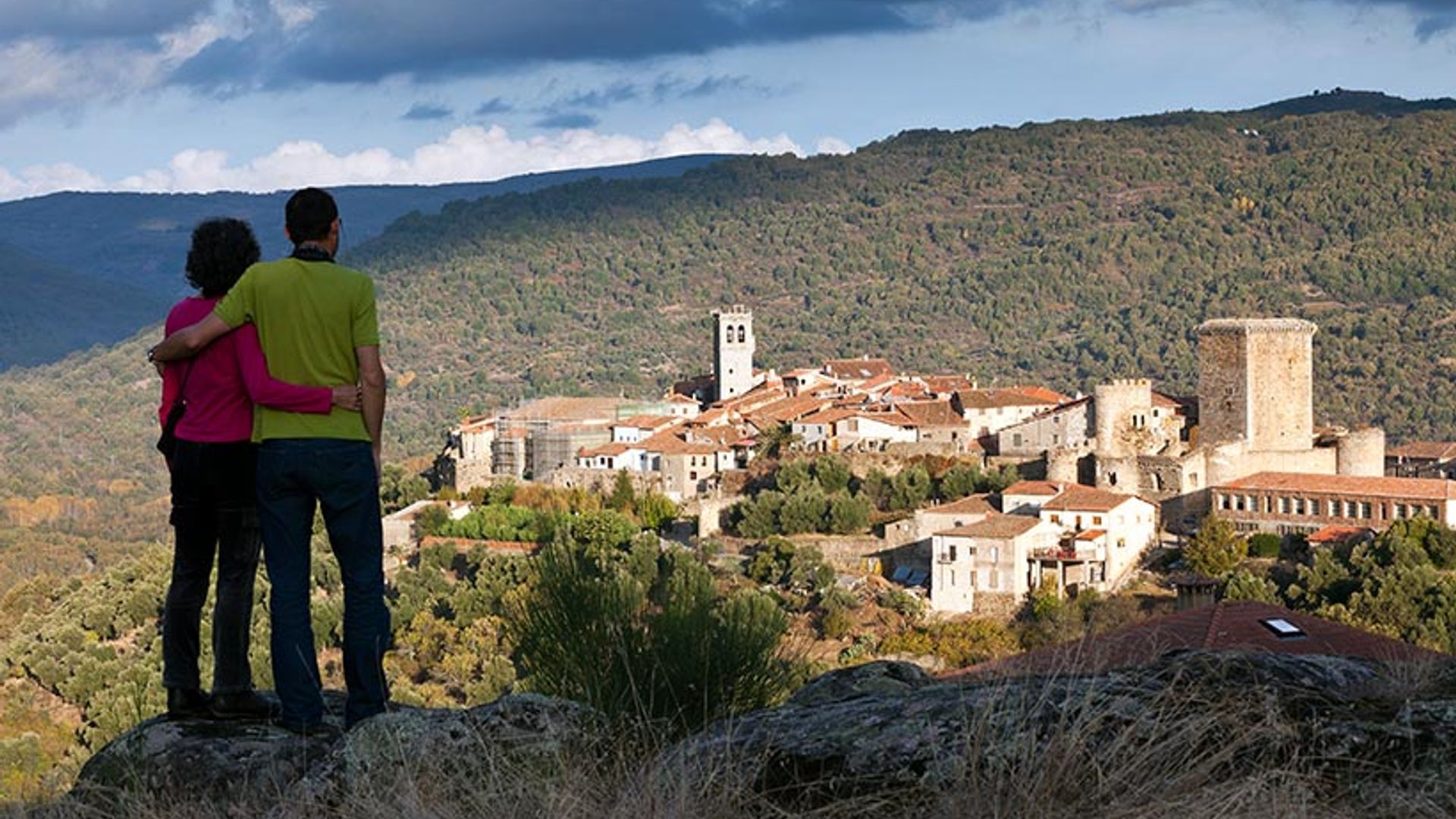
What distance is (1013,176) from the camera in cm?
11650

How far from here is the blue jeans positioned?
4.73 meters

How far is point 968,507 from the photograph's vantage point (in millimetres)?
31938

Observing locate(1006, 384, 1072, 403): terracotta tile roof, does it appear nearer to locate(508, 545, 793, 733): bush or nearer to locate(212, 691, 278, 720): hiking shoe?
locate(508, 545, 793, 733): bush

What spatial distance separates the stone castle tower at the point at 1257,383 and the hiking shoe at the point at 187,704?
2844 centimetres

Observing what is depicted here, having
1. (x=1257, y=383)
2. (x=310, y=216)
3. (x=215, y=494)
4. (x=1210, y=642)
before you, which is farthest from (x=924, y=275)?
(x=310, y=216)

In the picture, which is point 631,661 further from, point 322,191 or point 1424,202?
point 1424,202

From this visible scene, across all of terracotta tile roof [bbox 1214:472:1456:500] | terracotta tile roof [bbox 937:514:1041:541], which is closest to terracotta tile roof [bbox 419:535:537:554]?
terracotta tile roof [bbox 937:514:1041:541]

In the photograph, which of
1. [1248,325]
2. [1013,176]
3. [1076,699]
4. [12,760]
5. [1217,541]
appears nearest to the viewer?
[1076,699]

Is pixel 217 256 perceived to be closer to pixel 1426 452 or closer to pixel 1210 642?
pixel 1210 642

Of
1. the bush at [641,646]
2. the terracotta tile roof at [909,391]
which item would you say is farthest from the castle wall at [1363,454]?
the bush at [641,646]

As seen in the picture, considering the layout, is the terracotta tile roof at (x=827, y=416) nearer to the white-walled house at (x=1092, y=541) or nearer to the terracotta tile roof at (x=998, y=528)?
the terracotta tile roof at (x=998, y=528)

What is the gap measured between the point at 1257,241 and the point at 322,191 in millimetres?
90641

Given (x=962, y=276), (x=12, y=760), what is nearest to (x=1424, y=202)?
(x=962, y=276)

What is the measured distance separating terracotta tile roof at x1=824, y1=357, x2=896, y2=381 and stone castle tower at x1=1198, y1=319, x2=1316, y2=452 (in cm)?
1983
